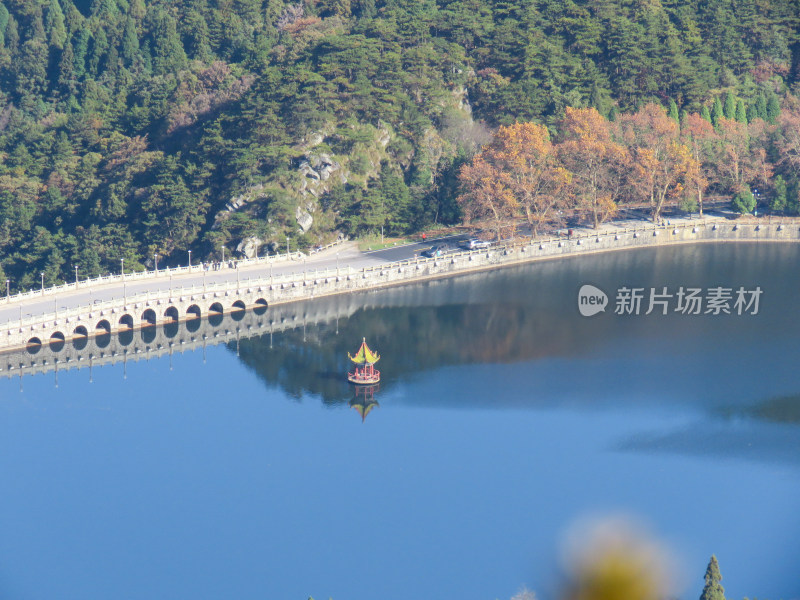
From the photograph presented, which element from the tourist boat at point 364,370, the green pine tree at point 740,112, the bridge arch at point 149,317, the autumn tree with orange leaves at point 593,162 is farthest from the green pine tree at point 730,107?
the bridge arch at point 149,317

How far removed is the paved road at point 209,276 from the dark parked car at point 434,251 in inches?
39.2

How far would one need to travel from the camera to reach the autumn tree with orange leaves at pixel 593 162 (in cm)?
13062

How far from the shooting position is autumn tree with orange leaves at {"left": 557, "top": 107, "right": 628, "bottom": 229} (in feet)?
429

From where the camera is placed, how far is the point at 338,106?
135m

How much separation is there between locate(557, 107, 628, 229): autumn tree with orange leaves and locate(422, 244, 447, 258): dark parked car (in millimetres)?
15516

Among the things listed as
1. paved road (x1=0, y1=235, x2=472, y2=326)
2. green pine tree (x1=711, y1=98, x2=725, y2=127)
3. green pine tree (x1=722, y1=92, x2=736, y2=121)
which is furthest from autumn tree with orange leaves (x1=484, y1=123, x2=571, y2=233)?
green pine tree (x1=722, y1=92, x2=736, y2=121)

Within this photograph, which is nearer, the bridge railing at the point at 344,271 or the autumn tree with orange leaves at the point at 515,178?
the bridge railing at the point at 344,271

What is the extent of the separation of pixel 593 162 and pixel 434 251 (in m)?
20.5

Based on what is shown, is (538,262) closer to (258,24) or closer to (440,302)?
(440,302)

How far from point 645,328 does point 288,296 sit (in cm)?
3332

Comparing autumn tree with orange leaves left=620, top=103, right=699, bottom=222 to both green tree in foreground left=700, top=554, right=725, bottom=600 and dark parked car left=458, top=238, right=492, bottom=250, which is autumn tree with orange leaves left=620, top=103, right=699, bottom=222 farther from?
green tree in foreground left=700, top=554, right=725, bottom=600

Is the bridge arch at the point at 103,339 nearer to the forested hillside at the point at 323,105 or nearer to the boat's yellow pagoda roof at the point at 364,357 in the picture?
the forested hillside at the point at 323,105

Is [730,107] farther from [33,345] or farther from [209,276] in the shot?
[33,345]

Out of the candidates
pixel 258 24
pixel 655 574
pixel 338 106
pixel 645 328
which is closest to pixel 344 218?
pixel 338 106
